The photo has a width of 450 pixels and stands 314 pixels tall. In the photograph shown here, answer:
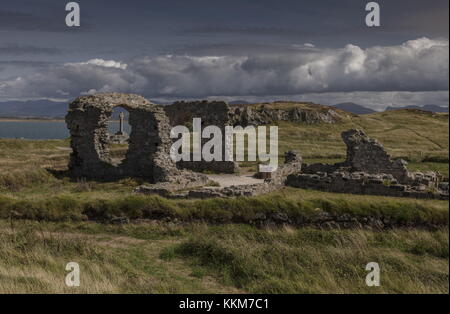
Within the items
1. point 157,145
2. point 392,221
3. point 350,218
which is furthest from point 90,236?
point 157,145

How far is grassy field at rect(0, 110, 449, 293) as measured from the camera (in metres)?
8.05

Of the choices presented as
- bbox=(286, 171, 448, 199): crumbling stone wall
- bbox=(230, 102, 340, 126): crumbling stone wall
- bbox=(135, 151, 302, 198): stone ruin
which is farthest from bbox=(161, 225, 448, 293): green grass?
bbox=(230, 102, 340, 126): crumbling stone wall

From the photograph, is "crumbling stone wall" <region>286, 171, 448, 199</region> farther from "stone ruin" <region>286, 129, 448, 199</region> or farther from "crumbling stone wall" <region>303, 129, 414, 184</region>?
"crumbling stone wall" <region>303, 129, 414, 184</region>

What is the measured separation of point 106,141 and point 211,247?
50.6 ft

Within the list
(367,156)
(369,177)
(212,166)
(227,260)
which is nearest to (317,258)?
(227,260)

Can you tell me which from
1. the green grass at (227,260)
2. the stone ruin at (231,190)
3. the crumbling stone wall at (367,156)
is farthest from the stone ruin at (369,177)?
the green grass at (227,260)

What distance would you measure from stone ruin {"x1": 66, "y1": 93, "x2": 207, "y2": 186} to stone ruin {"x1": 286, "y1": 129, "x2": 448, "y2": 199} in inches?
253

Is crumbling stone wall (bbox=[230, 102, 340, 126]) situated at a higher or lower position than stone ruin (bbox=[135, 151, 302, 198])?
higher

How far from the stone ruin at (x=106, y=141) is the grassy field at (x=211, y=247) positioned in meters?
8.75

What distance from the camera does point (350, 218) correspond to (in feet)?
40.8

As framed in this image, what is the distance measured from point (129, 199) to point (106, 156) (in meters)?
10.8

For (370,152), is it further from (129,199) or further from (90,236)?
(90,236)

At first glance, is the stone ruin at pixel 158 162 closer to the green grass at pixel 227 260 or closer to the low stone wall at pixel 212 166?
the low stone wall at pixel 212 166
